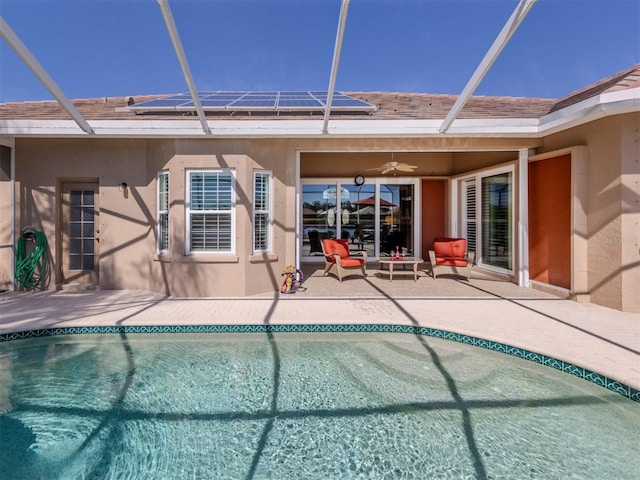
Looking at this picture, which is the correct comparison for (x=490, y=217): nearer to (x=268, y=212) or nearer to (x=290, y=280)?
(x=290, y=280)

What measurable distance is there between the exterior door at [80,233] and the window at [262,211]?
4.22 metres

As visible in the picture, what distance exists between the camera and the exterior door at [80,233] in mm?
8242

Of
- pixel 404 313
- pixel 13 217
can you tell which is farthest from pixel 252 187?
pixel 13 217

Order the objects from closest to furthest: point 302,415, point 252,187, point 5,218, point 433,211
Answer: point 302,415 → point 252,187 → point 5,218 → point 433,211

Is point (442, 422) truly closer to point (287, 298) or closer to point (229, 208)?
point (287, 298)

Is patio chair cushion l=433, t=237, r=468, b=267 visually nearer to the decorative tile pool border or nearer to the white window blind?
the white window blind

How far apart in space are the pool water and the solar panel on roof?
5.56 metres

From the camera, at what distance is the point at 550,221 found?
7.66 metres

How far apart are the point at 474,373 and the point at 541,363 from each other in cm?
93

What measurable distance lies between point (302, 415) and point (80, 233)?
7.98 meters

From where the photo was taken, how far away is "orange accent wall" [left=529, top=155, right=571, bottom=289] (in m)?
7.23

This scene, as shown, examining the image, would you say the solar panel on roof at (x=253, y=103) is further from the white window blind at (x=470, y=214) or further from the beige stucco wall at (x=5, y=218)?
the white window blind at (x=470, y=214)

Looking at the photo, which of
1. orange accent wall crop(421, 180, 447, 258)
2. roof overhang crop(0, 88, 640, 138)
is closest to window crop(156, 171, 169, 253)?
roof overhang crop(0, 88, 640, 138)

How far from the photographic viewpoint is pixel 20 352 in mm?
4871
